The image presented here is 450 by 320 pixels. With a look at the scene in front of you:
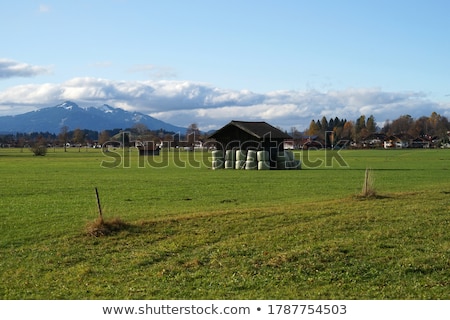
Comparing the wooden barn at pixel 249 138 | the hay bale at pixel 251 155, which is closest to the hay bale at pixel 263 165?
the hay bale at pixel 251 155

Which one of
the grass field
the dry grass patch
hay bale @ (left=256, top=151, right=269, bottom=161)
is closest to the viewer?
the grass field

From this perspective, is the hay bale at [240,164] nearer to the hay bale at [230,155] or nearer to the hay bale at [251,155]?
the hay bale at [251,155]

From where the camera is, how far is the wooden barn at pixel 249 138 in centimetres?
5062

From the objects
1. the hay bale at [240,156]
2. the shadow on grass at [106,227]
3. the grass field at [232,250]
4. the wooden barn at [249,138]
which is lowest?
the grass field at [232,250]

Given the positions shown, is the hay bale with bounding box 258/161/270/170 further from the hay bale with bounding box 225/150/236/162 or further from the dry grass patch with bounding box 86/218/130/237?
the dry grass patch with bounding box 86/218/130/237

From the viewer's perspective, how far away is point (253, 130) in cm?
5131

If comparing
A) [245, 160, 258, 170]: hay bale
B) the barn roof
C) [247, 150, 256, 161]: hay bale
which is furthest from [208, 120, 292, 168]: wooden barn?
[245, 160, 258, 170]: hay bale

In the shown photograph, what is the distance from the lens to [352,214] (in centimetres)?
1689

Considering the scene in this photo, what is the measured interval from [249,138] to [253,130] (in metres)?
0.83

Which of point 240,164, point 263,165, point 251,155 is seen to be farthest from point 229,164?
point 263,165

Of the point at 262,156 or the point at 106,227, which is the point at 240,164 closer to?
the point at 262,156

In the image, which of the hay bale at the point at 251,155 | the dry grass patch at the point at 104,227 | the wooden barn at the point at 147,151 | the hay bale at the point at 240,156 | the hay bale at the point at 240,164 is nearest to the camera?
the dry grass patch at the point at 104,227

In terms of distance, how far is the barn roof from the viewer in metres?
50.7
